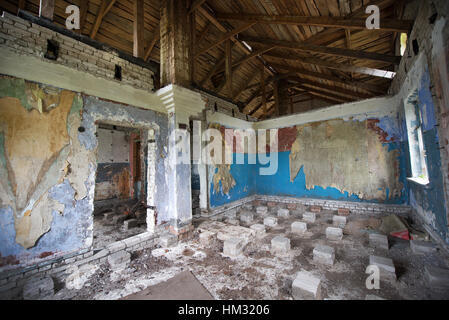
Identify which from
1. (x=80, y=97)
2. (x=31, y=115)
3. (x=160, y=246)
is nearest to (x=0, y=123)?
(x=31, y=115)

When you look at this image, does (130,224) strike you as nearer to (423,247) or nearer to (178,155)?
(178,155)

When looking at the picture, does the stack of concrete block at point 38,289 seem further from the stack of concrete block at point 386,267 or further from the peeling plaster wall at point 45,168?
the stack of concrete block at point 386,267

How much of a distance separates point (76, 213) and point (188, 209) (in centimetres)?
213

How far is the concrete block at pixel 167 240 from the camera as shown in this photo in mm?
3781

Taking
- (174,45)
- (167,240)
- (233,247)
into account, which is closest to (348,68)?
(174,45)

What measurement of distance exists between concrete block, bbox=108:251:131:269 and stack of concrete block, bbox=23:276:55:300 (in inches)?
29.1

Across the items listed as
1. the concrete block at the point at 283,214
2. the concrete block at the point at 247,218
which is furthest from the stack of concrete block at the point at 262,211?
the concrete block at the point at 247,218

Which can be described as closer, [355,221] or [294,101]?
[355,221]

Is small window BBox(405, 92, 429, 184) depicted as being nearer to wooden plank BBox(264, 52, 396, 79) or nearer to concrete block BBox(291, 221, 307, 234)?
wooden plank BBox(264, 52, 396, 79)

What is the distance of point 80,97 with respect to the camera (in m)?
3.02

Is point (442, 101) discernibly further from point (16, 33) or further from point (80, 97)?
point (16, 33)

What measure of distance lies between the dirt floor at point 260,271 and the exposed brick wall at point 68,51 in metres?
3.48

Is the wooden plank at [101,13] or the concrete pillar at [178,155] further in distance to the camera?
the wooden plank at [101,13]

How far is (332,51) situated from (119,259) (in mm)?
7325
